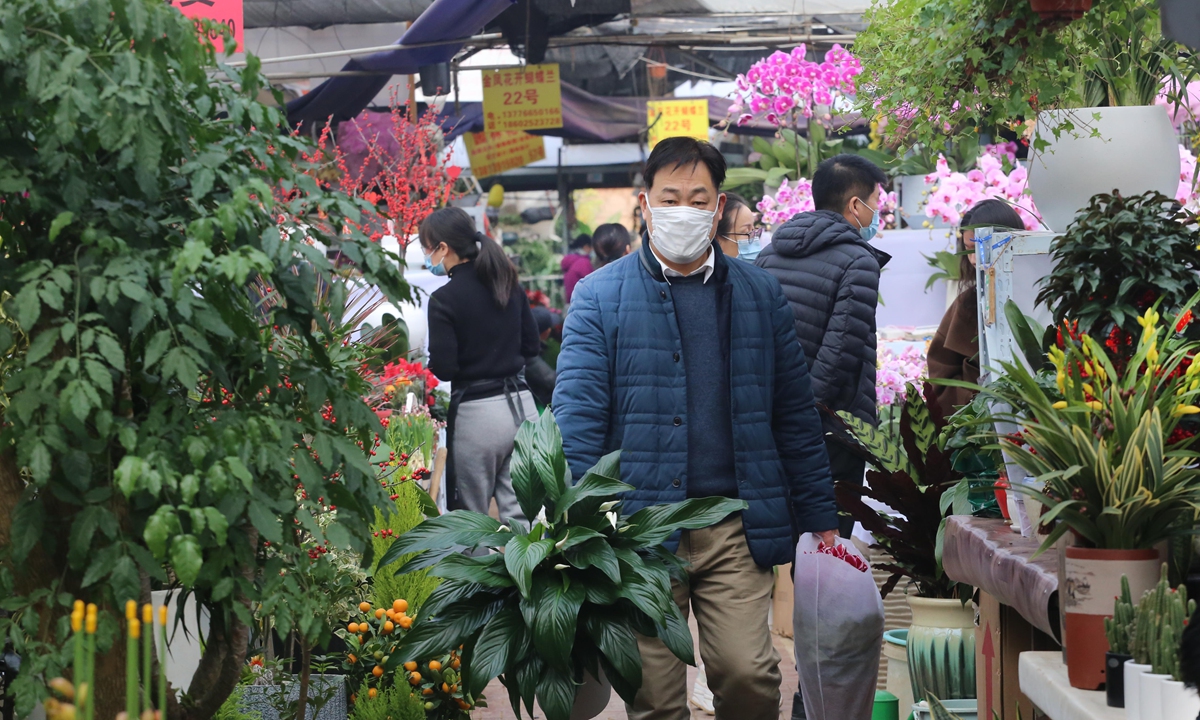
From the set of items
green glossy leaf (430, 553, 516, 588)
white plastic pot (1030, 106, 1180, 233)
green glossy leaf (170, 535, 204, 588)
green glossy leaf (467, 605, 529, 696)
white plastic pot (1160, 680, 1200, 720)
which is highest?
white plastic pot (1030, 106, 1180, 233)

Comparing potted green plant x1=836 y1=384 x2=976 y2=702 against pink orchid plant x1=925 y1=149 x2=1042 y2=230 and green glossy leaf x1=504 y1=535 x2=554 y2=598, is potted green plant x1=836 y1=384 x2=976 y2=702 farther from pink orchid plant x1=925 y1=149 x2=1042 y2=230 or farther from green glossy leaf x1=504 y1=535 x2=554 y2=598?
pink orchid plant x1=925 y1=149 x2=1042 y2=230

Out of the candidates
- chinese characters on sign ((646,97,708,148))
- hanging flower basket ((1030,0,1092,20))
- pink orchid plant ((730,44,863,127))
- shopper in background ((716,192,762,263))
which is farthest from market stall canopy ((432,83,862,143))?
hanging flower basket ((1030,0,1092,20))

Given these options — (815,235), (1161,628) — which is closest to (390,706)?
(815,235)

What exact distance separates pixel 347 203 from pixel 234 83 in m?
0.34

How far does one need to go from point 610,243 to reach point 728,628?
5472mm

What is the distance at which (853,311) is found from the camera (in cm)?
459

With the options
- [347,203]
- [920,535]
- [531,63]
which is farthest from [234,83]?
[531,63]

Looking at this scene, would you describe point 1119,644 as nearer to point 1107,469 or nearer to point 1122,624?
point 1122,624

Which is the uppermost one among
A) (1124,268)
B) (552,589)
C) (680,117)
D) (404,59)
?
(404,59)

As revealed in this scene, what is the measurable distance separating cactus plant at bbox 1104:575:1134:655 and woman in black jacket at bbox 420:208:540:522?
423 cm

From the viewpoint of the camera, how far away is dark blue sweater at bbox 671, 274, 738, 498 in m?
3.47

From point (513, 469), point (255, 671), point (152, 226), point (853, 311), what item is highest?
point (152, 226)

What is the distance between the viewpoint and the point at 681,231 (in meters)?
3.49

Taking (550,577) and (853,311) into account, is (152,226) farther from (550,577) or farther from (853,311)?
(853,311)
